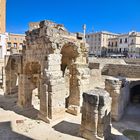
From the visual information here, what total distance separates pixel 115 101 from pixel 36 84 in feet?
20.2

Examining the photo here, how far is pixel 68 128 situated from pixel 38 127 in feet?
4.85

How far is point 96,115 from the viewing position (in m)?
7.09

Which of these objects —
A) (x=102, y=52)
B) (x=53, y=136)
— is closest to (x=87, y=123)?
(x=53, y=136)

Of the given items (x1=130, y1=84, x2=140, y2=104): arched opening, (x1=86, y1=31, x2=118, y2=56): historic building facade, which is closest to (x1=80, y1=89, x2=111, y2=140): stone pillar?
(x1=130, y1=84, x2=140, y2=104): arched opening

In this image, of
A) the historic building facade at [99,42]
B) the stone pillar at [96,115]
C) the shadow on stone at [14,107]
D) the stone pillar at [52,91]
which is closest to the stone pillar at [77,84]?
the stone pillar at [52,91]

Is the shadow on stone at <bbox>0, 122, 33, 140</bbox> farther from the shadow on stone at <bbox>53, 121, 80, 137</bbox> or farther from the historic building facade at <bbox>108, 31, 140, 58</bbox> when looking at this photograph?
the historic building facade at <bbox>108, 31, 140, 58</bbox>

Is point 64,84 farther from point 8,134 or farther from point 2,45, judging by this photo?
point 2,45

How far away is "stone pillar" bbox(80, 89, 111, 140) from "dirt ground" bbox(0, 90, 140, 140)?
0.65 meters

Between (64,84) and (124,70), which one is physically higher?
(124,70)

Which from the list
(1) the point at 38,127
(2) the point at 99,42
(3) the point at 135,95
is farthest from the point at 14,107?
(2) the point at 99,42

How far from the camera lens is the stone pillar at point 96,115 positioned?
702 centimetres

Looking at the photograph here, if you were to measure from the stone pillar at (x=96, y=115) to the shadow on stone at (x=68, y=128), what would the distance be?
2.69 ft

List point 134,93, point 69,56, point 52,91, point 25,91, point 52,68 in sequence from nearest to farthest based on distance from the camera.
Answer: point 52,91 < point 52,68 < point 25,91 < point 69,56 < point 134,93

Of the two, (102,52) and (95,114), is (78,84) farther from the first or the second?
(102,52)
